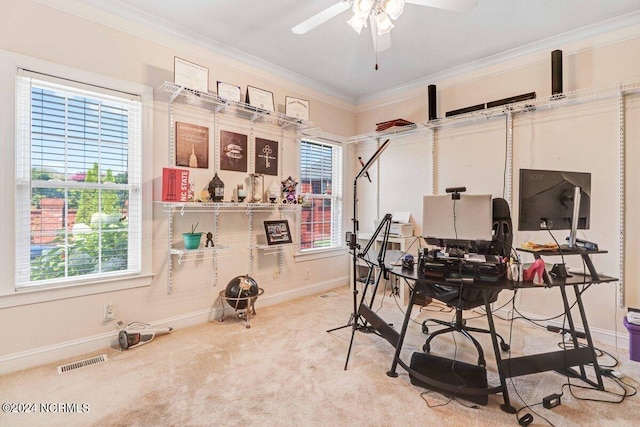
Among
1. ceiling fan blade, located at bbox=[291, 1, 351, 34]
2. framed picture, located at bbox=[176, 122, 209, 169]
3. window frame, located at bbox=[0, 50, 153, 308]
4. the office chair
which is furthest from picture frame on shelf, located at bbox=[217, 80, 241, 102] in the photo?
the office chair

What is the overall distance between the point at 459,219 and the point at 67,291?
294cm

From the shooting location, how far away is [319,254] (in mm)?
4266

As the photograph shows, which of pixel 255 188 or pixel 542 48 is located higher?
pixel 542 48

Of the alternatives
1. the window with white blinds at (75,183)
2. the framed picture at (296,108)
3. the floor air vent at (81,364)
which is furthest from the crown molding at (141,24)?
the floor air vent at (81,364)

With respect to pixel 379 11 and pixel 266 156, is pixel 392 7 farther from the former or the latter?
pixel 266 156

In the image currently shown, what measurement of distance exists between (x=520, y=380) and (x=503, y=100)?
2.63m

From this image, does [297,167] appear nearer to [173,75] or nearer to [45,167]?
[173,75]

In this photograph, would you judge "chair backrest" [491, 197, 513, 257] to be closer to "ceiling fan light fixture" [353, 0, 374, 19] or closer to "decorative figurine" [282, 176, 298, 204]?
"ceiling fan light fixture" [353, 0, 374, 19]

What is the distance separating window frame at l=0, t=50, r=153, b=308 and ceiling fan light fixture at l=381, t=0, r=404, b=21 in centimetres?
212

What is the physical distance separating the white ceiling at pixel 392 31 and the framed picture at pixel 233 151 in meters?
0.87

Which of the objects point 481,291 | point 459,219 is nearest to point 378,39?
point 459,219

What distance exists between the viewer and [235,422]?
1.68 m

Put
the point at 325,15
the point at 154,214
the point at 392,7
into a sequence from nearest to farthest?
the point at 392,7 < the point at 325,15 < the point at 154,214

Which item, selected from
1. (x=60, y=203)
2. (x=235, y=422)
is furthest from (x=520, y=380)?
(x=60, y=203)
